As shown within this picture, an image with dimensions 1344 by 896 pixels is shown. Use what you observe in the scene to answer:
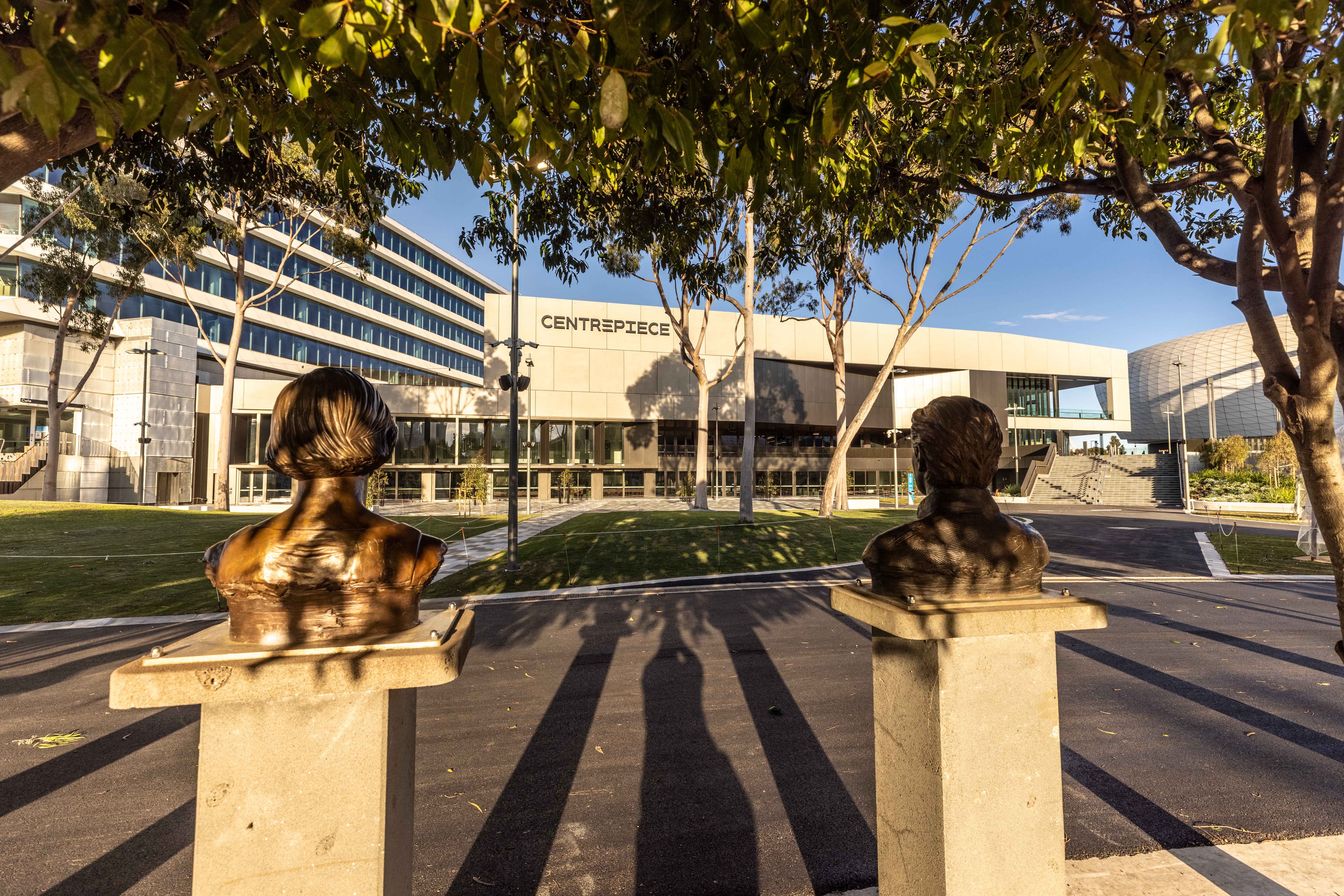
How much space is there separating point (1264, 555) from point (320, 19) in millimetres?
22063

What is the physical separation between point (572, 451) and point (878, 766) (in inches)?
1419

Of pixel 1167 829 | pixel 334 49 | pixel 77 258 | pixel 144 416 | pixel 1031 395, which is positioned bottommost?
pixel 1167 829

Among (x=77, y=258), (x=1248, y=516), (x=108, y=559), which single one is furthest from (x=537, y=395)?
(x=1248, y=516)

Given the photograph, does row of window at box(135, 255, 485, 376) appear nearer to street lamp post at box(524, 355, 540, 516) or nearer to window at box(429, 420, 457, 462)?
window at box(429, 420, 457, 462)

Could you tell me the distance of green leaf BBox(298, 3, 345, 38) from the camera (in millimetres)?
1756

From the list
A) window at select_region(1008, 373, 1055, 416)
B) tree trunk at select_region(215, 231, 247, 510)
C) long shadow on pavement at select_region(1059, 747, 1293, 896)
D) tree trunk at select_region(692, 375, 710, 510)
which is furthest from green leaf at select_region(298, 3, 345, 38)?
window at select_region(1008, 373, 1055, 416)

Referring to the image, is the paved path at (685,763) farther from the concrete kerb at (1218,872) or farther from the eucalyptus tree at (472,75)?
the eucalyptus tree at (472,75)

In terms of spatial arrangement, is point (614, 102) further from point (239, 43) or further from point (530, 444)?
point (530, 444)

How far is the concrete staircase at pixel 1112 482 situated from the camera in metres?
39.8

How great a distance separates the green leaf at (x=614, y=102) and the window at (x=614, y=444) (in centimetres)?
3697

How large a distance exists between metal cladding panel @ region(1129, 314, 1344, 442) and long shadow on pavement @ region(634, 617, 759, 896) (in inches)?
3524

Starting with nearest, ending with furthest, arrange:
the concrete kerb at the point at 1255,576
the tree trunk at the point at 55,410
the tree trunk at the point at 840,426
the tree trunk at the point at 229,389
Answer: the concrete kerb at the point at 1255,576, the tree trunk at the point at 840,426, the tree trunk at the point at 229,389, the tree trunk at the point at 55,410

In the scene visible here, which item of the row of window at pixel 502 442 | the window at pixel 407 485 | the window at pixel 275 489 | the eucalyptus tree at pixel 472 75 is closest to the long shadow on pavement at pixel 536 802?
the eucalyptus tree at pixel 472 75

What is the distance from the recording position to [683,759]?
15.3 ft
